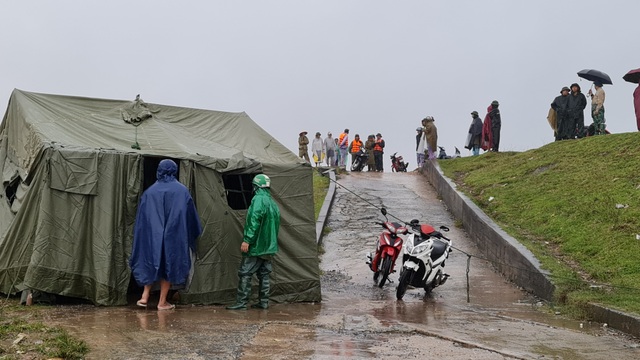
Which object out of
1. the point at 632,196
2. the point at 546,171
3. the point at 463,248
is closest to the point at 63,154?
the point at 463,248

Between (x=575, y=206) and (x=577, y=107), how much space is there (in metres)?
8.59

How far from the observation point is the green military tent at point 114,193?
9.51m

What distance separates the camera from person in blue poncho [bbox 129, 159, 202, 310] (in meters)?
9.45

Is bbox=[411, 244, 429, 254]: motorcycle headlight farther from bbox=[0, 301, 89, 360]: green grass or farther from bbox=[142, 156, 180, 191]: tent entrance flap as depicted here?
bbox=[0, 301, 89, 360]: green grass

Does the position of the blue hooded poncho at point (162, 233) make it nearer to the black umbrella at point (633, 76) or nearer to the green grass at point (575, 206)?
the green grass at point (575, 206)

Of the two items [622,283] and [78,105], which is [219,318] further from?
[622,283]

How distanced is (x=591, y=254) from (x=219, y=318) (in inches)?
261

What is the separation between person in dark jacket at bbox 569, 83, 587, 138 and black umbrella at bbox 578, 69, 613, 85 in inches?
20.5

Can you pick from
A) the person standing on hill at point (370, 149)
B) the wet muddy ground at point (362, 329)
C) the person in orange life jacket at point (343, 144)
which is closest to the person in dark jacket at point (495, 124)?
the person standing on hill at point (370, 149)

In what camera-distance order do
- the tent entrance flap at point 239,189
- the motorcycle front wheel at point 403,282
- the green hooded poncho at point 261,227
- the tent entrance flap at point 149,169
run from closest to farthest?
the green hooded poncho at point 261,227 < the tent entrance flap at point 149,169 < the tent entrance flap at point 239,189 < the motorcycle front wheel at point 403,282

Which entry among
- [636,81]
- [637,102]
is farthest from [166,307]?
[636,81]

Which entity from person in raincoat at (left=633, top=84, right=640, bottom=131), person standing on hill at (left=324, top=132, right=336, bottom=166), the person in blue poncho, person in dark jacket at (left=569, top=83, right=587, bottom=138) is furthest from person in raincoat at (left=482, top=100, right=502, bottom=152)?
the person in blue poncho

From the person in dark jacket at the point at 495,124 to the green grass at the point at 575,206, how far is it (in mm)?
1559

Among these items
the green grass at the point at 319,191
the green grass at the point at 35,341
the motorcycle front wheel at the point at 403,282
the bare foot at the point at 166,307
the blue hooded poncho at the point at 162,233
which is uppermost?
the green grass at the point at 319,191
